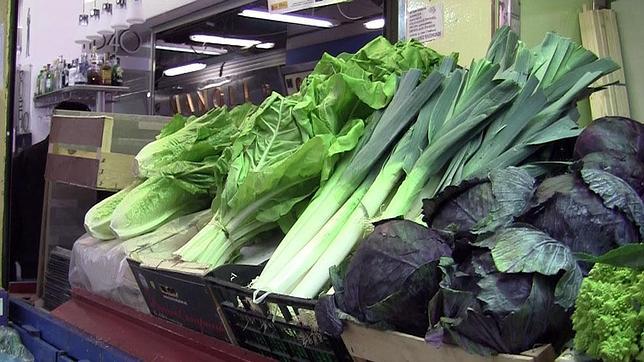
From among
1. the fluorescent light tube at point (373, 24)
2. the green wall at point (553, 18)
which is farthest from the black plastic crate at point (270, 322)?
the fluorescent light tube at point (373, 24)

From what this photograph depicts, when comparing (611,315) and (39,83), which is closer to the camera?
(611,315)

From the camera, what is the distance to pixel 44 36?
703cm

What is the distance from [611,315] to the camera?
2.46ft

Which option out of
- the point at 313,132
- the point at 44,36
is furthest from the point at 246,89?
the point at 313,132

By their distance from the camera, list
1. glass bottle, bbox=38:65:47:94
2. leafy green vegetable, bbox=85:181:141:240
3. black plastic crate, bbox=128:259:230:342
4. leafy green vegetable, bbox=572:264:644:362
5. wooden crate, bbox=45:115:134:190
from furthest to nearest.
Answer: glass bottle, bbox=38:65:47:94, wooden crate, bbox=45:115:134:190, leafy green vegetable, bbox=85:181:141:240, black plastic crate, bbox=128:259:230:342, leafy green vegetable, bbox=572:264:644:362

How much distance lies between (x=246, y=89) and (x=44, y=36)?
254cm

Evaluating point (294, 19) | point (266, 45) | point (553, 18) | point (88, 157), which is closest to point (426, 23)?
point (88, 157)

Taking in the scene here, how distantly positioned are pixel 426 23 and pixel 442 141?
847 mm

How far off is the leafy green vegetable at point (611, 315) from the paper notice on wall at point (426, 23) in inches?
56.3

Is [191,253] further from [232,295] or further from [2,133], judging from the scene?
[2,133]

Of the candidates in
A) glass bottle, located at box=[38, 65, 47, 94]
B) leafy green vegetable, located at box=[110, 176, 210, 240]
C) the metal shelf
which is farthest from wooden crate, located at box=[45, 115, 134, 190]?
glass bottle, located at box=[38, 65, 47, 94]

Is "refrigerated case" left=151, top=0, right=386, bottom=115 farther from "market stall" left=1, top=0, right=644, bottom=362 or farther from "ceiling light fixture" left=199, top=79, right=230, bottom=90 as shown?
"market stall" left=1, top=0, right=644, bottom=362

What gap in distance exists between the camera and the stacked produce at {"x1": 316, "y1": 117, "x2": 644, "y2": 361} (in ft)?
2.56

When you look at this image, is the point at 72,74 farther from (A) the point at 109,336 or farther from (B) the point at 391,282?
(B) the point at 391,282
